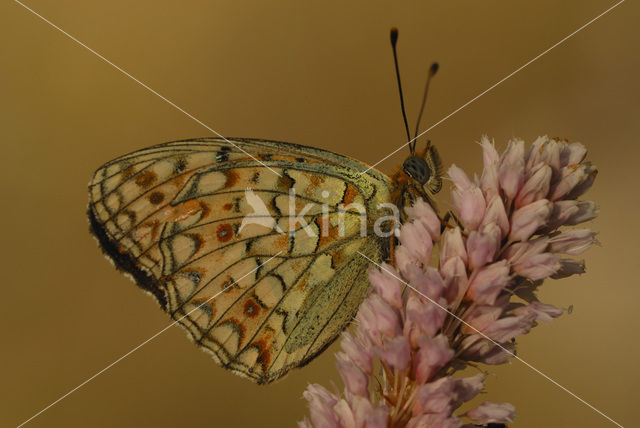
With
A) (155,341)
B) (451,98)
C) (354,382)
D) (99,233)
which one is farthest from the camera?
(451,98)

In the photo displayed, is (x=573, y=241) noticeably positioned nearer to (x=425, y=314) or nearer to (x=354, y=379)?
(x=425, y=314)

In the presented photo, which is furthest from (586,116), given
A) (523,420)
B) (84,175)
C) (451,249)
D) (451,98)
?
(84,175)

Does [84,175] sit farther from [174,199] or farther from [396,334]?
[396,334]

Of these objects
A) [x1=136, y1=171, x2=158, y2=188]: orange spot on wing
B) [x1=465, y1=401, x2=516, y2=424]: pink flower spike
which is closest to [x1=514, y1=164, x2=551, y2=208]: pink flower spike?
[x1=465, y1=401, x2=516, y2=424]: pink flower spike

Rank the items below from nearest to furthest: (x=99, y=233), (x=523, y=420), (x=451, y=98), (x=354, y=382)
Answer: (x=354, y=382) → (x=99, y=233) → (x=523, y=420) → (x=451, y=98)

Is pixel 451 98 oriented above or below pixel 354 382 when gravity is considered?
above

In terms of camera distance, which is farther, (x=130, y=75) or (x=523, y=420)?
(x=130, y=75)

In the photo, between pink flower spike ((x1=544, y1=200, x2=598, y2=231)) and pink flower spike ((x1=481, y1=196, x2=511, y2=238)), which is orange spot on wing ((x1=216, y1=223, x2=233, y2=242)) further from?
pink flower spike ((x1=544, y1=200, x2=598, y2=231))

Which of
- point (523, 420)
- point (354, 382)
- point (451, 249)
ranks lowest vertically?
point (523, 420)
